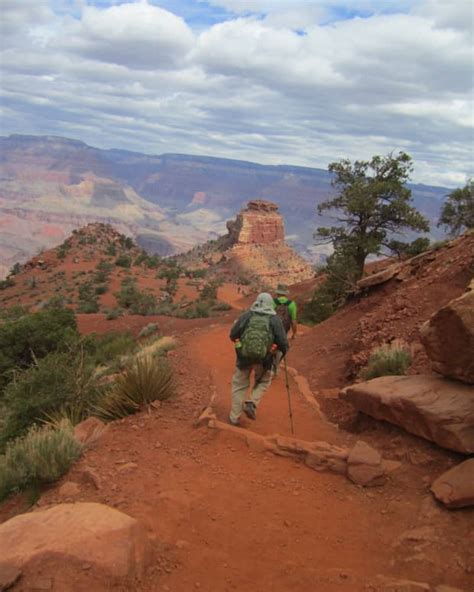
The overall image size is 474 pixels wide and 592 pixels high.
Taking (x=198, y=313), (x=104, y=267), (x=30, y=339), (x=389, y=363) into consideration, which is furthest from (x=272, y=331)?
(x=104, y=267)

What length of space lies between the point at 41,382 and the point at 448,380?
6.43 m

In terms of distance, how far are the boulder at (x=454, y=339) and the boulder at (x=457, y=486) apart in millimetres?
1137

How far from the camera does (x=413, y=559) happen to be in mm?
4359

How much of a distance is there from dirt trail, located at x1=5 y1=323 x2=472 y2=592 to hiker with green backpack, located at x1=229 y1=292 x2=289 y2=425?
487 mm

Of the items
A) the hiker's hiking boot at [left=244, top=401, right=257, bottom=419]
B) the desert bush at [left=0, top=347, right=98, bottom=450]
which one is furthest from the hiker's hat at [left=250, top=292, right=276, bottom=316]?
the desert bush at [left=0, top=347, right=98, bottom=450]

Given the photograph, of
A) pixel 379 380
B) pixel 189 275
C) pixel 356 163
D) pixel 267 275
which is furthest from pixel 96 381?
pixel 267 275

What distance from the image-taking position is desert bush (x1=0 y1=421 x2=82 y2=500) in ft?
18.9

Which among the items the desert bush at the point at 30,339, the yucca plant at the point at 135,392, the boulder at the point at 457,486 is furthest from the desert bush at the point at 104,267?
the boulder at the point at 457,486

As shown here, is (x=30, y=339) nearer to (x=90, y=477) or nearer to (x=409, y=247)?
(x=90, y=477)

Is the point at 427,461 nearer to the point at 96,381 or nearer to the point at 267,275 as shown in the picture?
the point at 96,381

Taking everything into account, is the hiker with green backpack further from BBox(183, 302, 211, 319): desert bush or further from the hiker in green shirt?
BBox(183, 302, 211, 319): desert bush

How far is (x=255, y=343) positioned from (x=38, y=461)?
2.83m

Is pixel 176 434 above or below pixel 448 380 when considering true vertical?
below

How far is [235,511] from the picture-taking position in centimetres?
509
